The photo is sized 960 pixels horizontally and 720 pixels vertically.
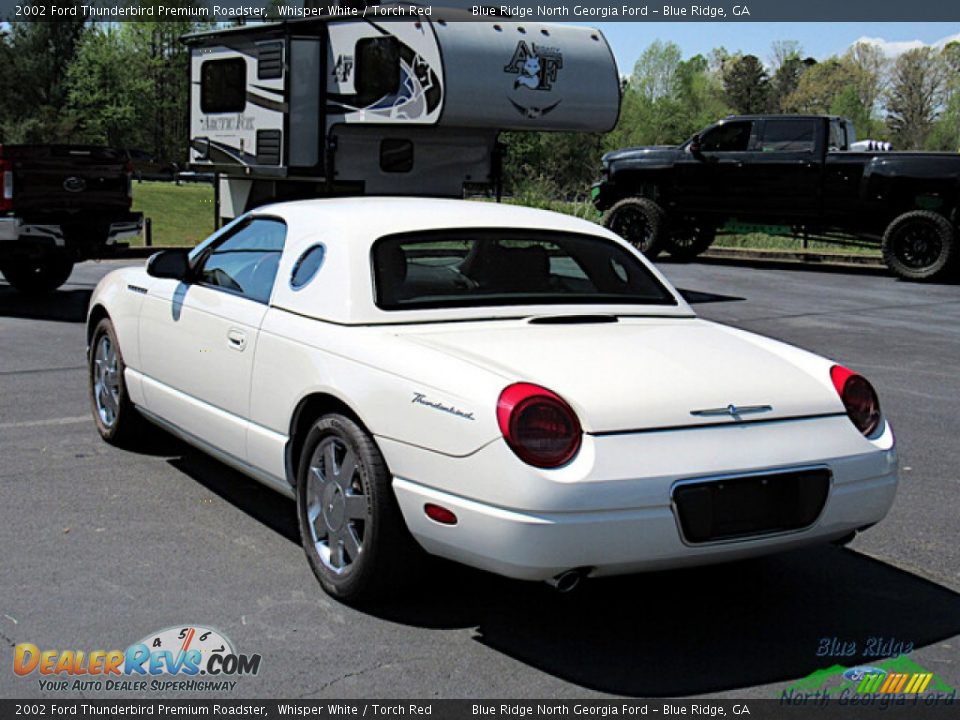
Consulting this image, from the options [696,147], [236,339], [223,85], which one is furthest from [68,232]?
[696,147]

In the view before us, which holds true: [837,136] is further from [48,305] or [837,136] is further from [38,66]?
[38,66]

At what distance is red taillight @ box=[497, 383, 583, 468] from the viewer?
12.6 ft

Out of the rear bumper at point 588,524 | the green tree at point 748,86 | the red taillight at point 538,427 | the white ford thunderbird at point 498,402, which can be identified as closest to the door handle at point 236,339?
the white ford thunderbird at point 498,402

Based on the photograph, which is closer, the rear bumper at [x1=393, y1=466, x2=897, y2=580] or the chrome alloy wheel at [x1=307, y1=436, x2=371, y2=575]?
the rear bumper at [x1=393, y1=466, x2=897, y2=580]

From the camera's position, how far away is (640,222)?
20.5 metres

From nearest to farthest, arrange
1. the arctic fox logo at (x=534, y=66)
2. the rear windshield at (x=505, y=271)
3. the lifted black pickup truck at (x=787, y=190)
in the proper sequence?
the rear windshield at (x=505, y=271), the arctic fox logo at (x=534, y=66), the lifted black pickup truck at (x=787, y=190)

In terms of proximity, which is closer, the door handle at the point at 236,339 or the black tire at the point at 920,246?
the door handle at the point at 236,339

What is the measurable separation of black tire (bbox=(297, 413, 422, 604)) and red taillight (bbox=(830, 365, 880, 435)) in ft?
5.32

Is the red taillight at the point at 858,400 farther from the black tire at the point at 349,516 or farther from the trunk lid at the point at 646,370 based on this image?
the black tire at the point at 349,516

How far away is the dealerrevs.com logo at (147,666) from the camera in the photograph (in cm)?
378

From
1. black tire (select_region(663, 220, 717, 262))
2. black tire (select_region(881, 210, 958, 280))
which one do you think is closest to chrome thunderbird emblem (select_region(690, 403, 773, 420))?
black tire (select_region(881, 210, 958, 280))

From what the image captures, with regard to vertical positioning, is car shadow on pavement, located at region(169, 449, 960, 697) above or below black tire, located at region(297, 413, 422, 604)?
below

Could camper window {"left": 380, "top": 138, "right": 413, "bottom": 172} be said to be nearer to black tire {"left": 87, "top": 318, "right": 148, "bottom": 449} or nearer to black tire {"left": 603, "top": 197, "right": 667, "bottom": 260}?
black tire {"left": 603, "top": 197, "right": 667, "bottom": 260}

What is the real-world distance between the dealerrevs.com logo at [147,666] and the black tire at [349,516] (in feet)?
1.69
